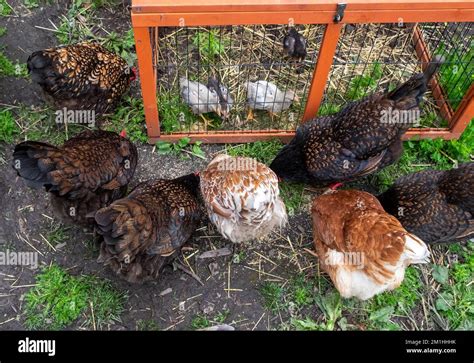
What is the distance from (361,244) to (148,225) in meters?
1.67

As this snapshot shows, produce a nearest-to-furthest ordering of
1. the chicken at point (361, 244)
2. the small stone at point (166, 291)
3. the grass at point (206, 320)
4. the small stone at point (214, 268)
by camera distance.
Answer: the chicken at point (361, 244), the grass at point (206, 320), the small stone at point (166, 291), the small stone at point (214, 268)

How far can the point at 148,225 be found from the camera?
3.42 meters

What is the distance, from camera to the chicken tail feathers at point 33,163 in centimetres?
329

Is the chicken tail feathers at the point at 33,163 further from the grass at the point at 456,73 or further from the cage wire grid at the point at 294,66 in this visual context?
the grass at the point at 456,73

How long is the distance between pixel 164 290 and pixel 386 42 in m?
3.92

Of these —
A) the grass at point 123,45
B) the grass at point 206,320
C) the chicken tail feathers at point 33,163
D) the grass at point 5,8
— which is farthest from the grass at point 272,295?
the grass at point 5,8

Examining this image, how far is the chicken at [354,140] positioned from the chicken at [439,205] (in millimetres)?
393

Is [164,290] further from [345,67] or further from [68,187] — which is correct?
[345,67]

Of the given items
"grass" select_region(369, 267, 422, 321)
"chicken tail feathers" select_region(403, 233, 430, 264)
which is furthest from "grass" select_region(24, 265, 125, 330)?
"chicken tail feathers" select_region(403, 233, 430, 264)

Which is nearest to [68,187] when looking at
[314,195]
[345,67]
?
[314,195]

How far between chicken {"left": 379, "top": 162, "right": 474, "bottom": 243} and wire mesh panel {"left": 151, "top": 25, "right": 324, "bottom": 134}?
57.7 inches

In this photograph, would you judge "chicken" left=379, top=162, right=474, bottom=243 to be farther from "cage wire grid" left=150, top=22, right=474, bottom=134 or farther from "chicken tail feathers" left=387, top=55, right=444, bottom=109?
"cage wire grid" left=150, top=22, right=474, bottom=134

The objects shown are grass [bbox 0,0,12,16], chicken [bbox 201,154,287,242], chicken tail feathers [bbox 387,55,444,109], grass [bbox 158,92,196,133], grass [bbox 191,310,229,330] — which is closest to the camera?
chicken [bbox 201,154,287,242]

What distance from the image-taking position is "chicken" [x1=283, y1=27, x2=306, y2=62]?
196 inches
